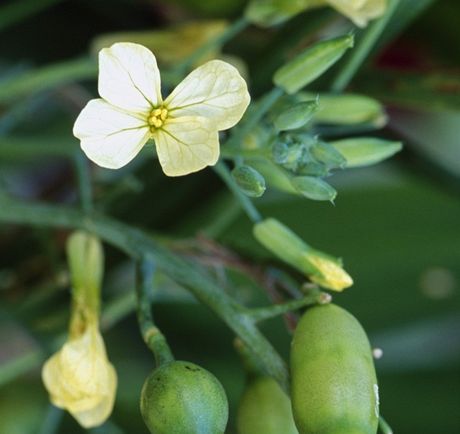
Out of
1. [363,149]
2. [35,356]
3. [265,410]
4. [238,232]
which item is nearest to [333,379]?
[265,410]

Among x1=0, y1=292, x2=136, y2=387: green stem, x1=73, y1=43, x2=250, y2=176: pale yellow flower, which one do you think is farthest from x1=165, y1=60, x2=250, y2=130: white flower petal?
x1=0, y1=292, x2=136, y2=387: green stem

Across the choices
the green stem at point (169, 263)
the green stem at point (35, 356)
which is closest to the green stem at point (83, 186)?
the green stem at point (169, 263)

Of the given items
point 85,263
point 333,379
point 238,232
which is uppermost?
point 333,379

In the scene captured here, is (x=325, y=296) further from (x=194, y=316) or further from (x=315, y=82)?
(x=194, y=316)

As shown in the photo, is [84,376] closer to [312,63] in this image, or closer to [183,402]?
[183,402]

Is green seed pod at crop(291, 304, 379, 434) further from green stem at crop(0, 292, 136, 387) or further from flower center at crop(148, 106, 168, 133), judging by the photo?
green stem at crop(0, 292, 136, 387)

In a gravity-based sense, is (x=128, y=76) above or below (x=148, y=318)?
above
